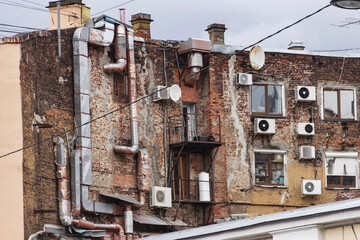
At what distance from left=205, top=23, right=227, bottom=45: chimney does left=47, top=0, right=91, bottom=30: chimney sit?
4.81 meters

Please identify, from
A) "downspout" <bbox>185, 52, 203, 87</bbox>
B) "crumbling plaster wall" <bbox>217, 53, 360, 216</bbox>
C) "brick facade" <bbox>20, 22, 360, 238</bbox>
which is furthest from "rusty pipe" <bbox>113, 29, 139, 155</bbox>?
"crumbling plaster wall" <bbox>217, 53, 360, 216</bbox>

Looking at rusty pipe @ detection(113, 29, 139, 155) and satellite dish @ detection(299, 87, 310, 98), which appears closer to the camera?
rusty pipe @ detection(113, 29, 139, 155)

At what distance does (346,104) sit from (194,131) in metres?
5.88

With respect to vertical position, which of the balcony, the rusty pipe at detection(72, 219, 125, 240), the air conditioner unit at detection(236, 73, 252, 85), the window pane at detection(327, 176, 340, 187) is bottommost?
the rusty pipe at detection(72, 219, 125, 240)

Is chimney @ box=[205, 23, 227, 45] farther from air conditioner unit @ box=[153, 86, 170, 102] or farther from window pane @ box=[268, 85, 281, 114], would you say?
air conditioner unit @ box=[153, 86, 170, 102]

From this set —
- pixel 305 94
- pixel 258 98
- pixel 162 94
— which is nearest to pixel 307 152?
pixel 305 94

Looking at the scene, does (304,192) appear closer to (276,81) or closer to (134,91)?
(276,81)

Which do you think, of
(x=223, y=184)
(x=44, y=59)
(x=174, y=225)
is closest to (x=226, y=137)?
(x=223, y=184)

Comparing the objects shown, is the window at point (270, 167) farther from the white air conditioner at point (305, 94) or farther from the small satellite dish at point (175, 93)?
the small satellite dish at point (175, 93)

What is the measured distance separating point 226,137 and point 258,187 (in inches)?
80.9

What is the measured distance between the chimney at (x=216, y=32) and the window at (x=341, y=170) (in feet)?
18.2

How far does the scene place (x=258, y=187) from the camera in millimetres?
34281

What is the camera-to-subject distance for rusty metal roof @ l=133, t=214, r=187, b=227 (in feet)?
103

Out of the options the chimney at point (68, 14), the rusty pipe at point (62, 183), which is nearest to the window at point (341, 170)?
the chimney at point (68, 14)
